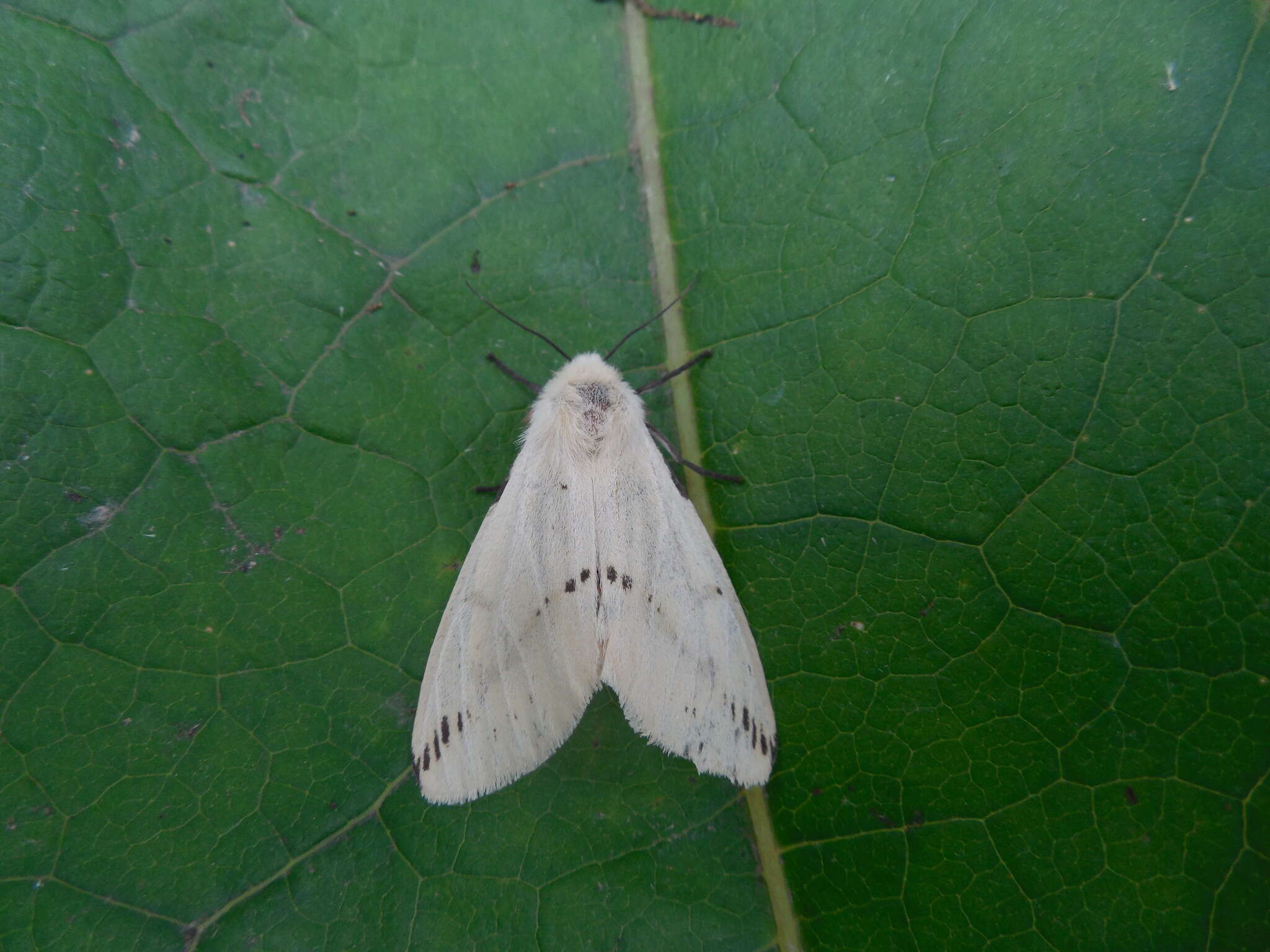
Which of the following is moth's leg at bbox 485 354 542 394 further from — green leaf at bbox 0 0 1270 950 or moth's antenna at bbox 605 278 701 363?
moth's antenna at bbox 605 278 701 363

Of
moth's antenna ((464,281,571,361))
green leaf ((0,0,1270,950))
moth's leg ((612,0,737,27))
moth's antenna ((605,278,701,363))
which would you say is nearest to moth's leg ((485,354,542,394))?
green leaf ((0,0,1270,950))

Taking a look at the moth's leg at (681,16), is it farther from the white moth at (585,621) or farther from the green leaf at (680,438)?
the white moth at (585,621)

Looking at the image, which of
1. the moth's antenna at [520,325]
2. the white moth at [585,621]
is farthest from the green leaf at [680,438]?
the white moth at [585,621]

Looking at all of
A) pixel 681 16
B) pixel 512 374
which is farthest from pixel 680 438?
pixel 681 16

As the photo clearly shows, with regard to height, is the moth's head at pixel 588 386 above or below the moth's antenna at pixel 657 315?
below

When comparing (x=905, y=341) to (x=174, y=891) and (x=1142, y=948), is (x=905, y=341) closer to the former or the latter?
(x=1142, y=948)

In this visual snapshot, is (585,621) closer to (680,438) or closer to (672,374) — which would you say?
(680,438)
